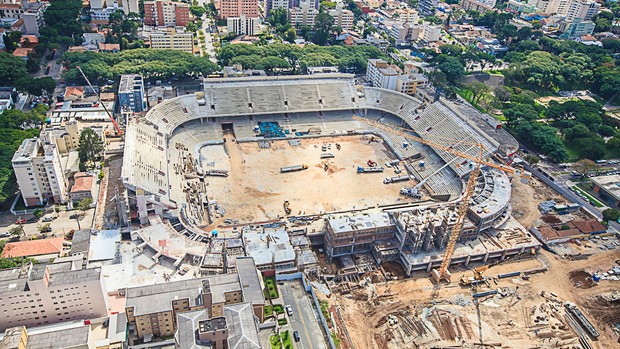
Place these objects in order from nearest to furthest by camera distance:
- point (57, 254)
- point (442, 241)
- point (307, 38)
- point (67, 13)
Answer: point (57, 254) → point (442, 241) → point (67, 13) → point (307, 38)

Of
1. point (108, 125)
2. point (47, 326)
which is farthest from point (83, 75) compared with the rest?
point (47, 326)

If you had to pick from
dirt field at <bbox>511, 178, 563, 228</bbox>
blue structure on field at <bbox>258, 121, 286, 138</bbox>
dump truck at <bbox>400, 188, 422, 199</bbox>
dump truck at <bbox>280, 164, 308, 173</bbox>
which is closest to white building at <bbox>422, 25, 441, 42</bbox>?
dirt field at <bbox>511, 178, 563, 228</bbox>

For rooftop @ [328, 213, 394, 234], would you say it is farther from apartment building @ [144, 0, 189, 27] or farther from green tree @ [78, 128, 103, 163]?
apartment building @ [144, 0, 189, 27]

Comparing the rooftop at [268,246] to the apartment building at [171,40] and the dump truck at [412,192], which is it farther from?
the apartment building at [171,40]

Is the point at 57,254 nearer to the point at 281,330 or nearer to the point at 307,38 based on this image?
the point at 281,330

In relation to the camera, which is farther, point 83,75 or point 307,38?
point 307,38

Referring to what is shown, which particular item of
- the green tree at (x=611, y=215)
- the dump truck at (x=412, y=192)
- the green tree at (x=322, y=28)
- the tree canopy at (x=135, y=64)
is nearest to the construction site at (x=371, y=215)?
the dump truck at (x=412, y=192)
